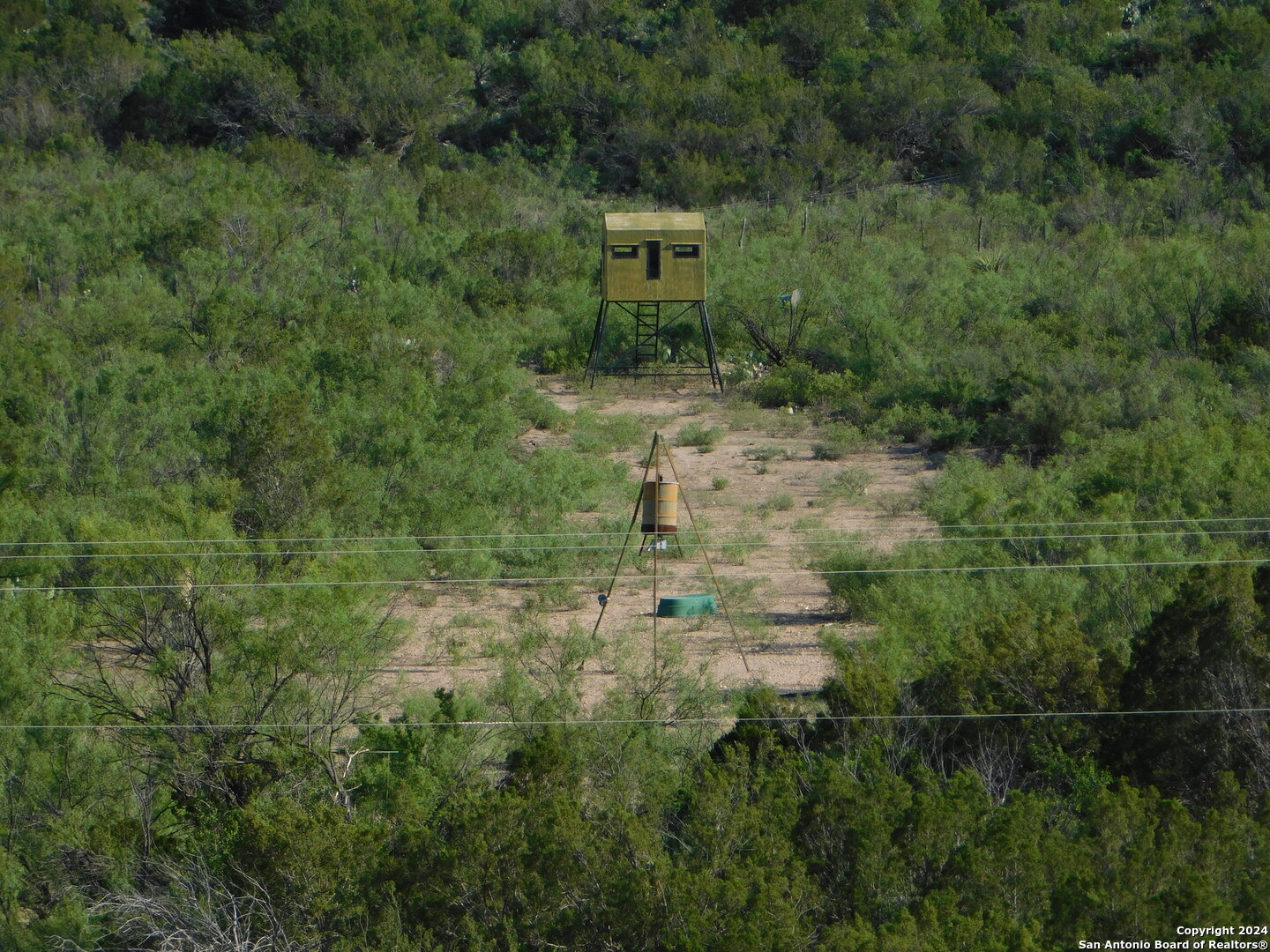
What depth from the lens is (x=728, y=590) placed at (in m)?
15.1

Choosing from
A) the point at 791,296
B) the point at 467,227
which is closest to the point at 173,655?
the point at 791,296

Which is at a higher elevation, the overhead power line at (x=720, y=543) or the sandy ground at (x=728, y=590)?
the overhead power line at (x=720, y=543)

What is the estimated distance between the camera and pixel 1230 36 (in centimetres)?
3697

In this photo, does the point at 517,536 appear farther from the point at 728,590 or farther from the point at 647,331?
the point at 647,331

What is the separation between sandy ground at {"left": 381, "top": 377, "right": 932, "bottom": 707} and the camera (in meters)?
13.4

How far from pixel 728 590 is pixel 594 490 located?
297 cm

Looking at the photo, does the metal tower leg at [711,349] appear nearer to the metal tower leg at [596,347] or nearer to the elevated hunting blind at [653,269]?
the elevated hunting blind at [653,269]

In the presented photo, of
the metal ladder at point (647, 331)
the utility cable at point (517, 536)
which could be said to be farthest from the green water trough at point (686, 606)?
the metal ladder at point (647, 331)

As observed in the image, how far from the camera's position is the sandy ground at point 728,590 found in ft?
44.1

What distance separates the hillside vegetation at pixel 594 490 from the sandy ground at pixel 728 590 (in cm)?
31

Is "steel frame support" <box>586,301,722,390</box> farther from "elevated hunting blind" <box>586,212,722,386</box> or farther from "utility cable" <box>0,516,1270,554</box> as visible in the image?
"utility cable" <box>0,516,1270,554</box>

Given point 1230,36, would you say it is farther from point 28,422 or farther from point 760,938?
point 760,938

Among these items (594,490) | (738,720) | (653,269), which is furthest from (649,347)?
(738,720)

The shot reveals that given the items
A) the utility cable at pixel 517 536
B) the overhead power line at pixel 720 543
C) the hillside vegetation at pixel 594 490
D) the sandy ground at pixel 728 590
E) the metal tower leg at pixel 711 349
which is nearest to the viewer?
the hillside vegetation at pixel 594 490
